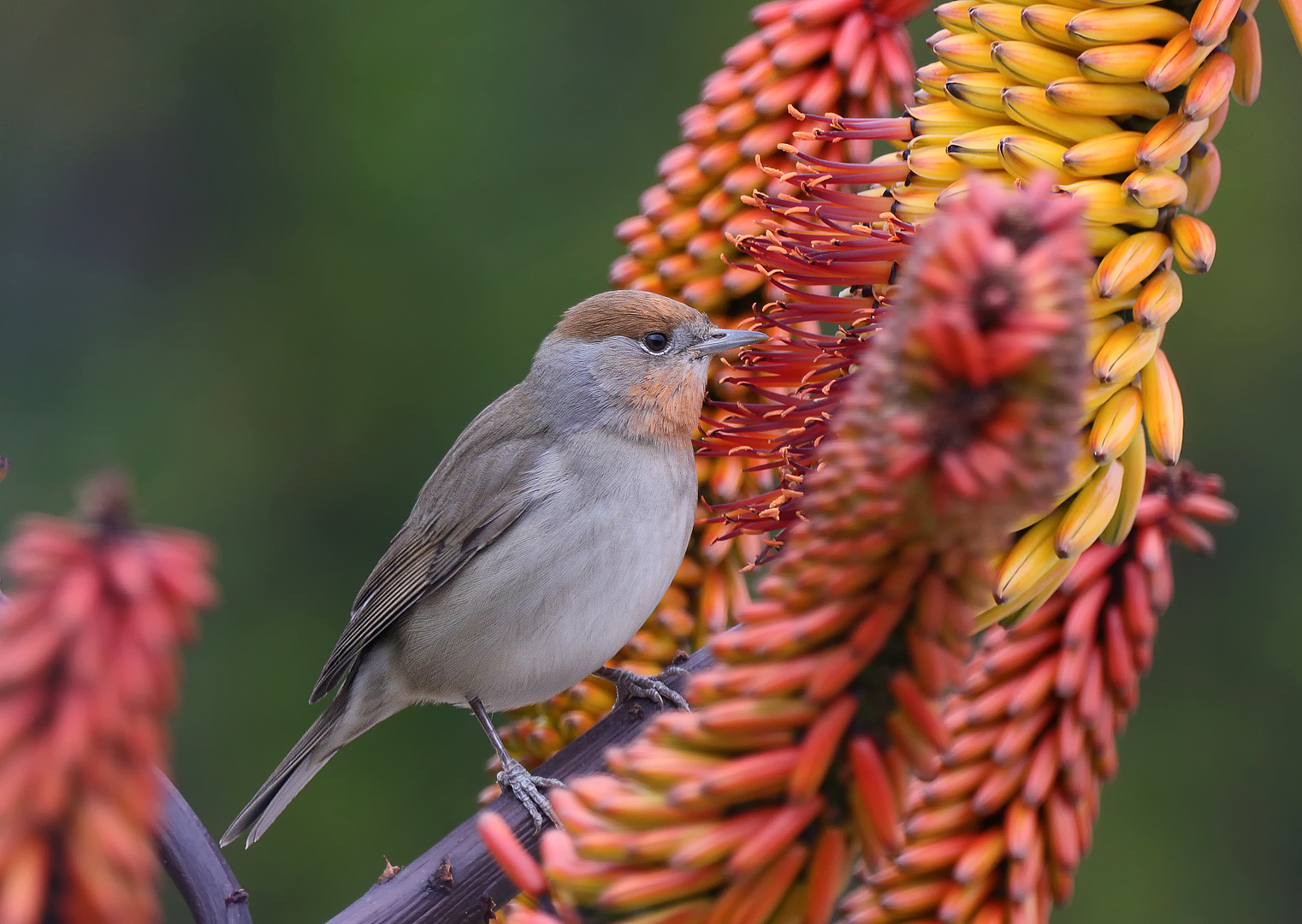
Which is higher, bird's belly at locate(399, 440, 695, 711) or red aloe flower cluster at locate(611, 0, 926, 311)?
red aloe flower cluster at locate(611, 0, 926, 311)

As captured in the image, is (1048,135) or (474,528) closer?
(1048,135)

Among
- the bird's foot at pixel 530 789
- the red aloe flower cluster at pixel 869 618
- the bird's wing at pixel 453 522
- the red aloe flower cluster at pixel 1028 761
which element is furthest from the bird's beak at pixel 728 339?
the red aloe flower cluster at pixel 869 618

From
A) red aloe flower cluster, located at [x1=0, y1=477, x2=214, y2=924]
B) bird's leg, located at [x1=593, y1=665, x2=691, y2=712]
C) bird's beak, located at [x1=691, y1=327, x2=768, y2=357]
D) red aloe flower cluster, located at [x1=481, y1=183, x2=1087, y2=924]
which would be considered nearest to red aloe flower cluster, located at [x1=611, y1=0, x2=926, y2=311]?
bird's beak, located at [x1=691, y1=327, x2=768, y2=357]

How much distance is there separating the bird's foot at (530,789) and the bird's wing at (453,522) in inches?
42.6

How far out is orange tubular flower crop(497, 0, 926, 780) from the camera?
7.58 feet

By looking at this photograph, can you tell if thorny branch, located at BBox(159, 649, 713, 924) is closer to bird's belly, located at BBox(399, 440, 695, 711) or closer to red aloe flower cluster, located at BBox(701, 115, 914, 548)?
red aloe flower cluster, located at BBox(701, 115, 914, 548)

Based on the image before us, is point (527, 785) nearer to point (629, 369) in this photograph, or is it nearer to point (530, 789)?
point (530, 789)

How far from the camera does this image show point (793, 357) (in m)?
2.15

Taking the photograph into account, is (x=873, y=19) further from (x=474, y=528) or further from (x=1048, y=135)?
(x=474, y=528)

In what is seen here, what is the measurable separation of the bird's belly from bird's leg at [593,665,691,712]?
0.37 meters

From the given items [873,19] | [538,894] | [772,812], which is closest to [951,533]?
[772,812]

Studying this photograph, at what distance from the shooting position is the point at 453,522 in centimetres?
371

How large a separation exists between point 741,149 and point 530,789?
1096 millimetres

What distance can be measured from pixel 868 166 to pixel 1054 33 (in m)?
0.34
